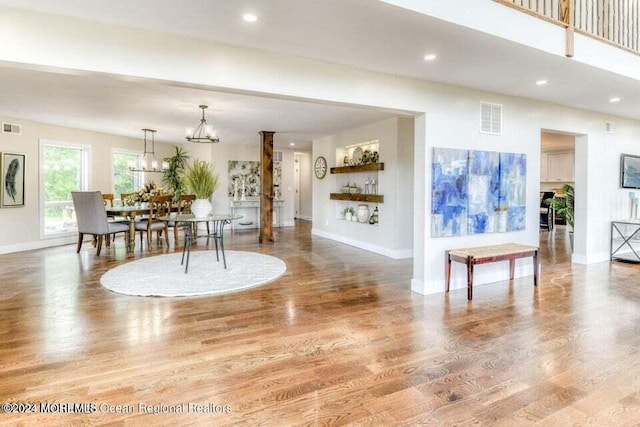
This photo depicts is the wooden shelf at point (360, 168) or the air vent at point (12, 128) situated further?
the wooden shelf at point (360, 168)

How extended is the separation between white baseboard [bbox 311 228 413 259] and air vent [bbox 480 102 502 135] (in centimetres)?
250

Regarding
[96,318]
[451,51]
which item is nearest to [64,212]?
A: [96,318]

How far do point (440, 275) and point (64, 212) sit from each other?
7.53 m

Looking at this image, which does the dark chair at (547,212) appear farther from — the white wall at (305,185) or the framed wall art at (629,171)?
the white wall at (305,185)

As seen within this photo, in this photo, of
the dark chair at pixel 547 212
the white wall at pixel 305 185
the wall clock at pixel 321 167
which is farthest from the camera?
the white wall at pixel 305 185

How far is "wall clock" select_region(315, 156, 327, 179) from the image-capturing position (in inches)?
321

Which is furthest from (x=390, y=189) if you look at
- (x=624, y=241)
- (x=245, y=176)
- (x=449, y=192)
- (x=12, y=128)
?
(x=12, y=128)

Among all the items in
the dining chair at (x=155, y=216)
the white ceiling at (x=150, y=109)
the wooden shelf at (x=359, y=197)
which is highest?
the white ceiling at (x=150, y=109)

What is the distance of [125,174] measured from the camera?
28.2 ft

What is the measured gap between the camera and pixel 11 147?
6184 millimetres

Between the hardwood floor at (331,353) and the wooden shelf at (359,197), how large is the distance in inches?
93.1

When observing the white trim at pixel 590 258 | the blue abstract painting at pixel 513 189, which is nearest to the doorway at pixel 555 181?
the white trim at pixel 590 258

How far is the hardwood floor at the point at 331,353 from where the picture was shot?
188 cm

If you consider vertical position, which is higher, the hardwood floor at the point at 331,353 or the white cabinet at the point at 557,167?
the white cabinet at the point at 557,167
